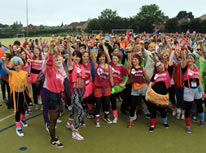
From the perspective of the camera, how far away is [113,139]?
4.63 meters

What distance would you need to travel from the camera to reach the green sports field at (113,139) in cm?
418

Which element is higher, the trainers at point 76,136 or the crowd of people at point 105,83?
the crowd of people at point 105,83

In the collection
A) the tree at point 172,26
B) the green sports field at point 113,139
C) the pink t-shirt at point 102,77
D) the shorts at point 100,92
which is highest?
the tree at point 172,26

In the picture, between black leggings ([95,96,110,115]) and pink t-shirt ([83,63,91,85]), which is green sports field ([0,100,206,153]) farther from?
pink t-shirt ([83,63,91,85])

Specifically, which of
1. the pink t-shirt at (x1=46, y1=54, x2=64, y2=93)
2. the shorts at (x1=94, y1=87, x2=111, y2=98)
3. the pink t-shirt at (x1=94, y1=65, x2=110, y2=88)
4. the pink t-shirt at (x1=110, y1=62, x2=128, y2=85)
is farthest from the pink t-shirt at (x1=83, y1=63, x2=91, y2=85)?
the pink t-shirt at (x1=46, y1=54, x2=64, y2=93)

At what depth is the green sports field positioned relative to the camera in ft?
13.7

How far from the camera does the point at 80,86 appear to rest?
4.60m

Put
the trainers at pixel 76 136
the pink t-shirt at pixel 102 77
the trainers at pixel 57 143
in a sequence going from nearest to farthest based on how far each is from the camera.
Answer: the trainers at pixel 57 143 < the trainers at pixel 76 136 < the pink t-shirt at pixel 102 77

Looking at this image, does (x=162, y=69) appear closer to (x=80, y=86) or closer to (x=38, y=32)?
(x=80, y=86)

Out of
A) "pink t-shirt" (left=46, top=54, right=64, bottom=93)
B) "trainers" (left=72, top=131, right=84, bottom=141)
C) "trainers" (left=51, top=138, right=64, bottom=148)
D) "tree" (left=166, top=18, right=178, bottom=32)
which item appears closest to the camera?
"pink t-shirt" (left=46, top=54, right=64, bottom=93)

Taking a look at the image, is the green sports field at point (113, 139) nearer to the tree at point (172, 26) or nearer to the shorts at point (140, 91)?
the shorts at point (140, 91)

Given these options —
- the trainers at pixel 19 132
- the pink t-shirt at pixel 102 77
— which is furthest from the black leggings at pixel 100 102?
the trainers at pixel 19 132

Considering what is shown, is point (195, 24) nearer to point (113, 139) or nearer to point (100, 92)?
point (100, 92)

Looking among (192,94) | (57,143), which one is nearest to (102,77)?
(57,143)
